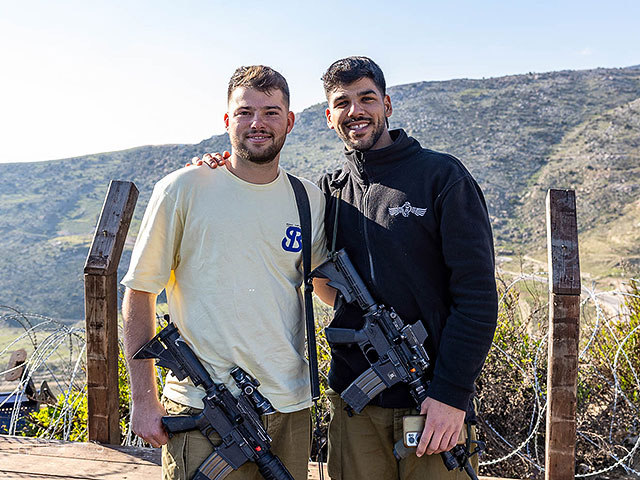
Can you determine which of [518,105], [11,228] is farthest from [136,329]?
[11,228]

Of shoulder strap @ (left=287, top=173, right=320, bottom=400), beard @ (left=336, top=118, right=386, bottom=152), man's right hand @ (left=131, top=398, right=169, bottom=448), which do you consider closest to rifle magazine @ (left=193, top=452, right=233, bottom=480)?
man's right hand @ (left=131, top=398, right=169, bottom=448)

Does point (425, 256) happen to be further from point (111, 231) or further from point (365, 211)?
point (111, 231)

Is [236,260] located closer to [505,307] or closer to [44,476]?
[44,476]

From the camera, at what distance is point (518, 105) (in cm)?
6078

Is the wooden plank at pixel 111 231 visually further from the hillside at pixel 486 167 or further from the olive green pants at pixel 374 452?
the hillside at pixel 486 167

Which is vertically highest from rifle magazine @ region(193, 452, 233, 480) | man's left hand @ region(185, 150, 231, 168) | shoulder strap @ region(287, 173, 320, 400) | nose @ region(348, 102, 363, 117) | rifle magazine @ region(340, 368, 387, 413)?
nose @ region(348, 102, 363, 117)

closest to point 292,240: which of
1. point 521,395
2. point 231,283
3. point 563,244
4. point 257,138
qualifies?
point 231,283

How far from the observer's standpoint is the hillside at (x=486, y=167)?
38.8m

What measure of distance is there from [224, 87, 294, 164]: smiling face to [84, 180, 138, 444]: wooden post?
1.24m

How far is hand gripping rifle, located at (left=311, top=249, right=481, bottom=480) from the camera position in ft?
7.16

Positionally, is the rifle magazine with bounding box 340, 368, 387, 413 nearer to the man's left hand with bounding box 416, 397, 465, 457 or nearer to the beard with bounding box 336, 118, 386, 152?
the man's left hand with bounding box 416, 397, 465, 457

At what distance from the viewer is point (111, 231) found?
10.6 ft

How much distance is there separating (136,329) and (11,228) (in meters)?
70.6

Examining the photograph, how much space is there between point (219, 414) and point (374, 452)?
2.23 feet
